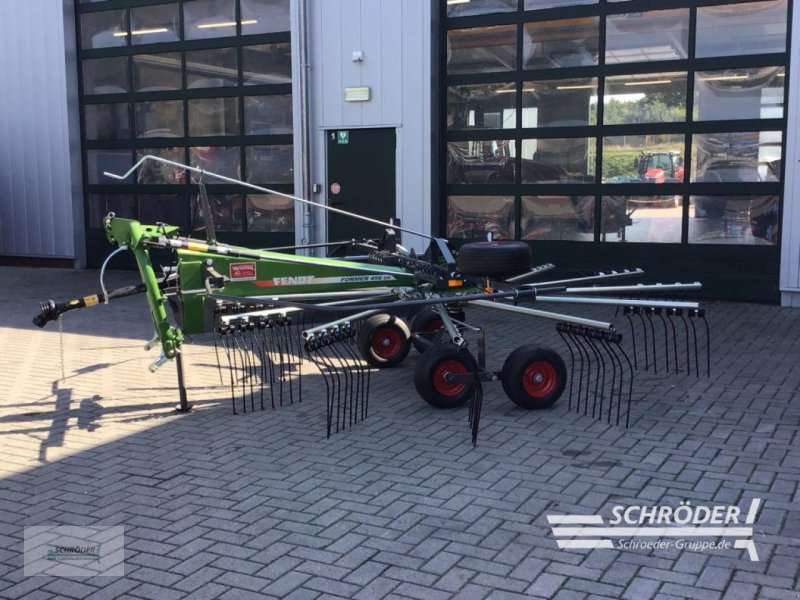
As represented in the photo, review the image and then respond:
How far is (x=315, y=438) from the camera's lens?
543 cm

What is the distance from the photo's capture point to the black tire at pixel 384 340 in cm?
718

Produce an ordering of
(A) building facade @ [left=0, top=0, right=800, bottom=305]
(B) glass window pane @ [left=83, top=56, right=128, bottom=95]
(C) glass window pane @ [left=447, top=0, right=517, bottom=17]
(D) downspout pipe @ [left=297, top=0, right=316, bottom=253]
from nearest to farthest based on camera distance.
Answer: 1. (A) building facade @ [left=0, top=0, right=800, bottom=305]
2. (C) glass window pane @ [left=447, top=0, right=517, bottom=17]
3. (D) downspout pipe @ [left=297, top=0, right=316, bottom=253]
4. (B) glass window pane @ [left=83, top=56, right=128, bottom=95]

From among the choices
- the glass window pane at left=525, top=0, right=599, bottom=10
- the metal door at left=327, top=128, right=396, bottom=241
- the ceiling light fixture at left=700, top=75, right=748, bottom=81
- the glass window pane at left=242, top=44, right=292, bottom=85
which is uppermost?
the glass window pane at left=525, top=0, right=599, bottom=10

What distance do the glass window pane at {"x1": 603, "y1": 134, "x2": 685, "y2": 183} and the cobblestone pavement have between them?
3.64 meters

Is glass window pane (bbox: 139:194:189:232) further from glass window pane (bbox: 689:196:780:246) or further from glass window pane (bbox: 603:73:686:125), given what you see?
glass window pane (bbox: 689:196:780:246)

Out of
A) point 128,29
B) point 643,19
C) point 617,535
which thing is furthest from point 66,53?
point 617,535

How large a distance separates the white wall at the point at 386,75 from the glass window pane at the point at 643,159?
7.59 ft

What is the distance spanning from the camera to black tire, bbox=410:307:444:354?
7302 millimetres

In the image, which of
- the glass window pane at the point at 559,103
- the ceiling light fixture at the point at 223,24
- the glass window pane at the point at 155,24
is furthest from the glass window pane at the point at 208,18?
the glass window pane at the point at 559,103

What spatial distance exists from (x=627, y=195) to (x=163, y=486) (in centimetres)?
756

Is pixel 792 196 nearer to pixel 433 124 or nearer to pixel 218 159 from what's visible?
pixel 433 124

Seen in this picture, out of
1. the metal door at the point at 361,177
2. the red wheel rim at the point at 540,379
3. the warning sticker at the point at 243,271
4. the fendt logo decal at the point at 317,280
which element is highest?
the metal door at the point at 361,177

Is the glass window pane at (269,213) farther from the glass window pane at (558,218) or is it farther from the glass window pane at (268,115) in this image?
the glass window pane at (558,218)

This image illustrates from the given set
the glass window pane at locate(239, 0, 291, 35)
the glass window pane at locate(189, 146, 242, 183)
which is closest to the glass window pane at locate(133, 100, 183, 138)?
the glass window pane at locate(189, 146, 242, 183)
